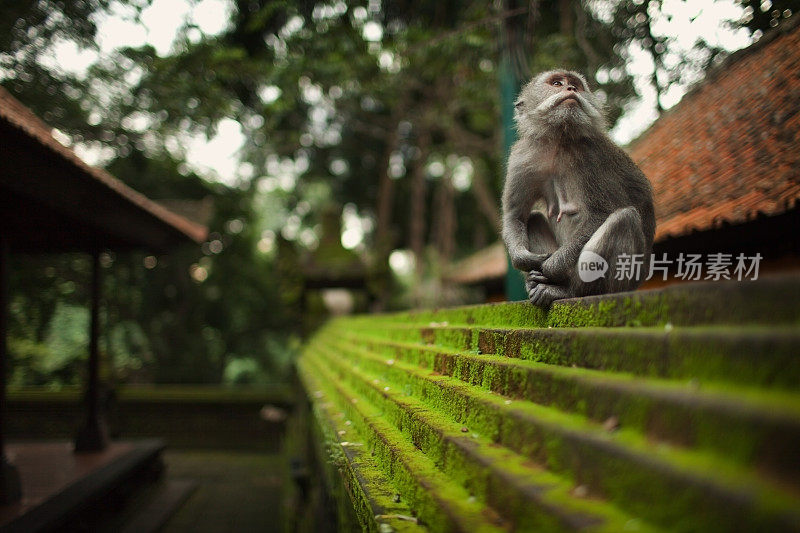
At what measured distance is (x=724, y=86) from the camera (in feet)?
21.4

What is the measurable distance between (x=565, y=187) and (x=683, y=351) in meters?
1.72

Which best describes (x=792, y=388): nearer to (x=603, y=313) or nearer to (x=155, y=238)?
(x=603, y=313)

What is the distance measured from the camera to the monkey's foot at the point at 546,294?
234cm

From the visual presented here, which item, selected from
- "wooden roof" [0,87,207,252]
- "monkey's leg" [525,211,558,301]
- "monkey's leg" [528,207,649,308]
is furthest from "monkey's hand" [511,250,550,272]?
"wooden roof" [0,87,207,252]

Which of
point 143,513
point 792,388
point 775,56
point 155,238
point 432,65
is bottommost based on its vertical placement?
point 143,513

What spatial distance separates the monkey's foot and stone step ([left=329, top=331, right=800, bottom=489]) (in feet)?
1.81

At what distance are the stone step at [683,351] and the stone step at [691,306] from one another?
0.12 ft

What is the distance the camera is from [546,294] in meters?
2.35

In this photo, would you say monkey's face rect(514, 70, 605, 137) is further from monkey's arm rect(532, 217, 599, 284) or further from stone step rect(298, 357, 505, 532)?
stone step rect(298, 357, 505, 532)

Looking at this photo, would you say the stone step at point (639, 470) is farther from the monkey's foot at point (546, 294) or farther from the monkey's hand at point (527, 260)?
the monkey's hand at point (527, 260)

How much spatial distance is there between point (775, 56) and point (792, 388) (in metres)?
5.96

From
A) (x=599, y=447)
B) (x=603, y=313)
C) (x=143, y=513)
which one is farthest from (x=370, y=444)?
(x=143, y=513)

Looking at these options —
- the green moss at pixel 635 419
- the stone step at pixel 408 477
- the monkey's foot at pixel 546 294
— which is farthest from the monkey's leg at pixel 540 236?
the stone step at pixel 408 477

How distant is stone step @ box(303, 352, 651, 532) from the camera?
113 centimetres
